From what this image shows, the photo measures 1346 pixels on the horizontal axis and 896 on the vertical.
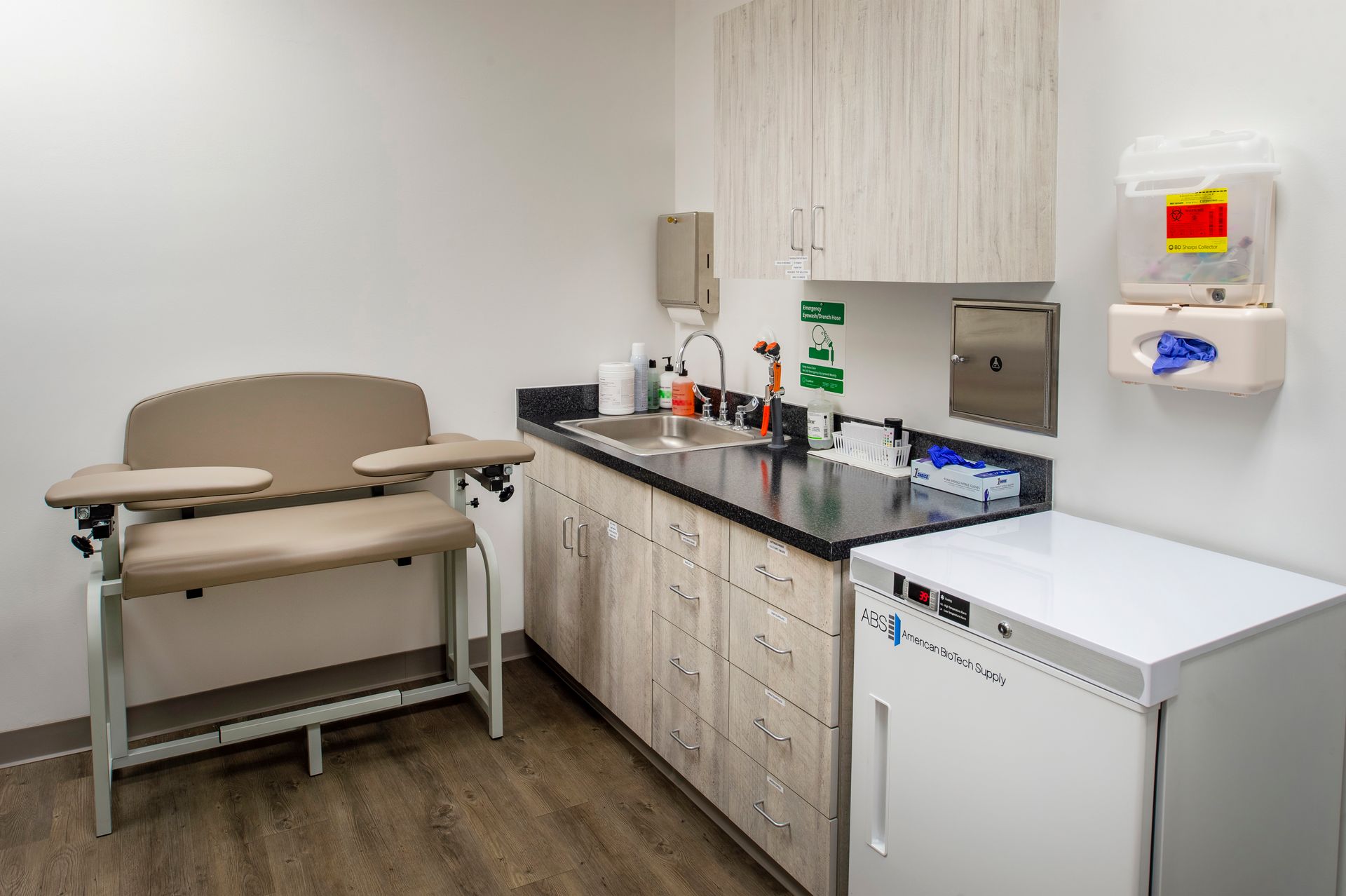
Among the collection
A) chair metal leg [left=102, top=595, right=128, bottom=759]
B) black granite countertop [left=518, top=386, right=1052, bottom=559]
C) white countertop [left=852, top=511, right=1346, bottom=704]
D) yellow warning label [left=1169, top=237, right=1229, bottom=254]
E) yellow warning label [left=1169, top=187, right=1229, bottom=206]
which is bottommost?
chair metal leg [left=102, top=595, right=128, bottom=759]

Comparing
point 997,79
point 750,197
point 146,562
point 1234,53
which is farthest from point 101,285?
point 1234,53

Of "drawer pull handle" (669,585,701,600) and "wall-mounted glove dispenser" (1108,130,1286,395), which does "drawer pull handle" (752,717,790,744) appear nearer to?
"drawer pull handle" (669,585,701,600)

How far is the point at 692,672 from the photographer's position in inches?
100.0

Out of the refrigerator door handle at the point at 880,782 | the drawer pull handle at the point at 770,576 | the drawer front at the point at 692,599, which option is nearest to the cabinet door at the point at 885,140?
the drawer pull handle at the point at 770,576

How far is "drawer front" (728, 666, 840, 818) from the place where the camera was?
2.03 metres

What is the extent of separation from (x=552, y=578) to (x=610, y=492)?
1.98 feet

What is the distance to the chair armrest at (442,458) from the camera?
2559 millimetres

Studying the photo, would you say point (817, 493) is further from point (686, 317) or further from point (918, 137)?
point (686, 317)

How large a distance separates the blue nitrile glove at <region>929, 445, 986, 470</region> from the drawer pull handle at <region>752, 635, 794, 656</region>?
0.61m

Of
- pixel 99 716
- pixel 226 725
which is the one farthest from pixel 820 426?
pixel 99 716

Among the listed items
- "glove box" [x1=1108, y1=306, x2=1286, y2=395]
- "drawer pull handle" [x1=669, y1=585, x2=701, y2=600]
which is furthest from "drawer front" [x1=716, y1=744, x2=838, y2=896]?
"glove box" [x1=1108, y1=306, x2=1286, y2=395]

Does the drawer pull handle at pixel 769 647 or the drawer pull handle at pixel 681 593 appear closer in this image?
the drawer pull handle at pixel 769 647

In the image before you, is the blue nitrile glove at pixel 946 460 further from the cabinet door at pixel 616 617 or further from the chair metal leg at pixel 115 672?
the chair metal leg at pixel 115 672

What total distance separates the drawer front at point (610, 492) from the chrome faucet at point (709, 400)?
539 millimetres
